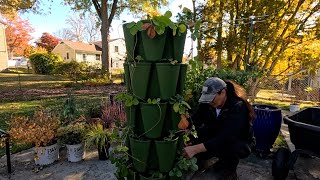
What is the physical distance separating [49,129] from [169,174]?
190 centimetres

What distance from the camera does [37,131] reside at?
267 cm

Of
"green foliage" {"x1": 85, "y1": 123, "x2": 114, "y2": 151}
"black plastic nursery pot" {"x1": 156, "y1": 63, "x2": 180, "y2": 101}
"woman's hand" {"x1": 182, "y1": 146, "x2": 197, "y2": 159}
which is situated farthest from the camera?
"green foliage" {"x1": 85, "y1": 123, "x2": 114, "y2": 151}

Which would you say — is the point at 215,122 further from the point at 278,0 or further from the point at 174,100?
the point at 278,0

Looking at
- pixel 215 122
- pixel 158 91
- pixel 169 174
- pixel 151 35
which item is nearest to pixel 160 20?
pixel 151 35

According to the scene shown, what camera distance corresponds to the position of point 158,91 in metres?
1.45

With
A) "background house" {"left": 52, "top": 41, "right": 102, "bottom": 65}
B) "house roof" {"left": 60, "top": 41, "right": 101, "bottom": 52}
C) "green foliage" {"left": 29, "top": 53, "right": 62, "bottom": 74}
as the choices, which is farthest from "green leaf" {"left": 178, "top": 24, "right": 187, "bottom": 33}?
"house roof" {"left": 60, "top": 41, "right": 101, "bottom": 52}

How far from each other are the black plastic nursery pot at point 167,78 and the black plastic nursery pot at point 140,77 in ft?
0.25

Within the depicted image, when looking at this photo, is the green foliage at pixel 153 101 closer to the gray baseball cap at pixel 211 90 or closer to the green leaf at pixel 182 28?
the green leaf at pixel 182 28

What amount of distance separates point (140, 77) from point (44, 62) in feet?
65.2

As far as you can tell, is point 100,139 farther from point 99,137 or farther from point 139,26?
point 139,26

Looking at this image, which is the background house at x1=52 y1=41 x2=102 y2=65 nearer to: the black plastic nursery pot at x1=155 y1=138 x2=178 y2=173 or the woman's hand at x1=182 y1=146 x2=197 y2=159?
the woman's hand at x1=182 y1=146 x2=197 y2=159

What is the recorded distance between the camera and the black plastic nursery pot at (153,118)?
56.8 inches

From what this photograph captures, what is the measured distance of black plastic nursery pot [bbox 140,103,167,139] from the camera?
144 centimetres

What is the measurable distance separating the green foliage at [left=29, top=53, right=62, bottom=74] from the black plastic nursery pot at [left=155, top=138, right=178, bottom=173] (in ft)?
62.9
